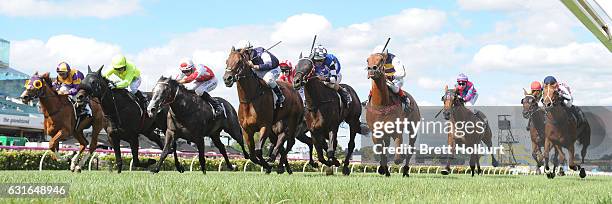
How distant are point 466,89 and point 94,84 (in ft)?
23.0

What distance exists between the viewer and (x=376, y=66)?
1077 cm

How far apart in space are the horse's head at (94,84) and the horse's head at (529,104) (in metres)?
7.49

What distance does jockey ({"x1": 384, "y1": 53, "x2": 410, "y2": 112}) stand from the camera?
37.9ft

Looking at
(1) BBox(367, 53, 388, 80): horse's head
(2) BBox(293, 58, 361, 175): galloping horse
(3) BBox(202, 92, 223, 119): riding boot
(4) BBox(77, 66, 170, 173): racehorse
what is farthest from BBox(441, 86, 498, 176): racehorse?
(4) BBox(77, 66, 170, 173): racehorse

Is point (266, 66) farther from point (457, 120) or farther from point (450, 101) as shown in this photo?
point (457, 120)

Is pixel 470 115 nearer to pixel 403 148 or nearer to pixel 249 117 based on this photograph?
pixel 403 148

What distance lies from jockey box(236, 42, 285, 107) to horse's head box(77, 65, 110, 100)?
7.08 feet

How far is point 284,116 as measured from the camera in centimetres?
1094

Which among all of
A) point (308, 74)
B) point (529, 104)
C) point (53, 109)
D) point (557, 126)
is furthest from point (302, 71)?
point (529, 104)

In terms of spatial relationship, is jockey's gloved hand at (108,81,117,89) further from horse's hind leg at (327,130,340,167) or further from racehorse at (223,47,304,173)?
horse's hind leg at (327,130,340,167)

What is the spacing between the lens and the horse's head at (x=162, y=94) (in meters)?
10.3

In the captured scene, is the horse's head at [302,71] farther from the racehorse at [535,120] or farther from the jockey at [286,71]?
the racehorse at [535,120]

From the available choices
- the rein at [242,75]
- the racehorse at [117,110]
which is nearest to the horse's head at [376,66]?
the rein at [242,75]

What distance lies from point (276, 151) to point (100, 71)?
283 centimetres
